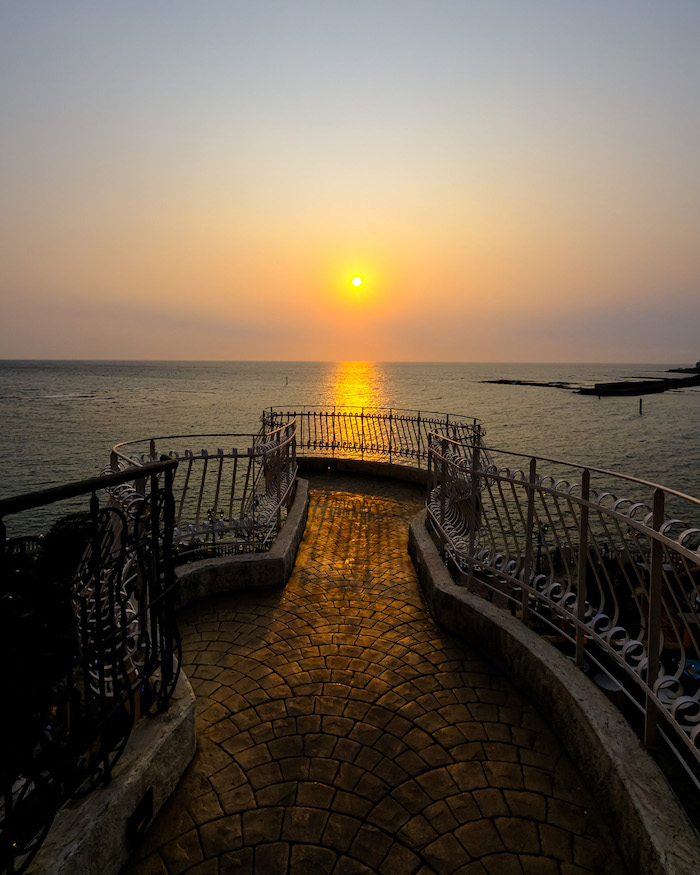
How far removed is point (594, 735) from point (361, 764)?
4.87 feet

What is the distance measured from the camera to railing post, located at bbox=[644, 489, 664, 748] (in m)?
2.80

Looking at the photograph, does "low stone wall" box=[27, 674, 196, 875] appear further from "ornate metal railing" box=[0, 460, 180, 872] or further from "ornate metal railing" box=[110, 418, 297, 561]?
"ornate metal railing" box=[110, 418, 297, 561]

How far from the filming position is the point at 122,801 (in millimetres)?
2494

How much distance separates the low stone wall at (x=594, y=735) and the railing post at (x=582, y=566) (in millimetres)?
197

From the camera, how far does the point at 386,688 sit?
153 inches

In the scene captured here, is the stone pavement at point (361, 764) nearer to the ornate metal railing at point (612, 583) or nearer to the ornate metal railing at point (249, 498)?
the ornate metal railing at point (612, 583)

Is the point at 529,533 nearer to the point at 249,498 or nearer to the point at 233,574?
the point at 233,574

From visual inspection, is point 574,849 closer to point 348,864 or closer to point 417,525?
point 348,864

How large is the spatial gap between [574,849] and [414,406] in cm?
7984

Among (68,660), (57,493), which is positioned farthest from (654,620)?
(68,660)

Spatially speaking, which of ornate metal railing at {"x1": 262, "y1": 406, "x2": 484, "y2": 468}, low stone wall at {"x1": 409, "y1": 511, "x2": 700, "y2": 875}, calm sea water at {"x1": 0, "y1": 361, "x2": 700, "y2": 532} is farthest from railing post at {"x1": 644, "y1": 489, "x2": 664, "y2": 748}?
calm sea water at {"x1": 0, "y1": 361, "x2": 700, "y2": 532}

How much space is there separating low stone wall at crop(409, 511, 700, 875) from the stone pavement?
0.12 meters

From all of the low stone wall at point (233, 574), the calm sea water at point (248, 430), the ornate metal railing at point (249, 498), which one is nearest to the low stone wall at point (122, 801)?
the low stone wall at point (233, 574)

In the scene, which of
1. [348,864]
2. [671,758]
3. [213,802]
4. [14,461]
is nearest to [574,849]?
[671,758]
